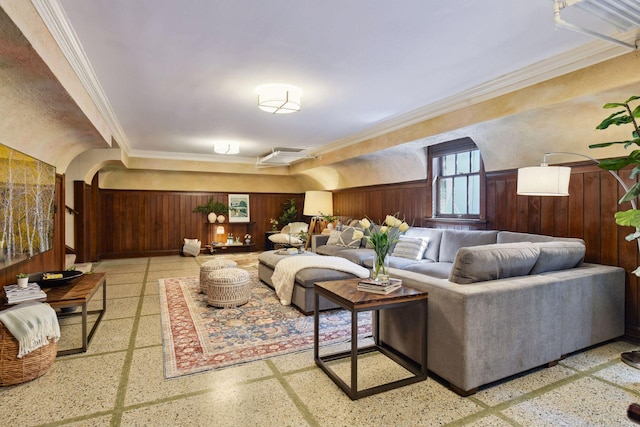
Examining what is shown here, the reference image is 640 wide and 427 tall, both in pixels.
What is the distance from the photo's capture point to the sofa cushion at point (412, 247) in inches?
196

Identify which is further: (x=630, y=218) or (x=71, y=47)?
(x=71, y=47)

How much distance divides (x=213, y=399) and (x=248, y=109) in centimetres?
351

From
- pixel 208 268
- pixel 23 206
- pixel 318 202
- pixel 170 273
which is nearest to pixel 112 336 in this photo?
pixel 23 206

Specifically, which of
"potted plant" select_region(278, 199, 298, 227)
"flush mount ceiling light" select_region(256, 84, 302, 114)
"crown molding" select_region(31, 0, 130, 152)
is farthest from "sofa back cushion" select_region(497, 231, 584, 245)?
"potted plant" select_region(278, 199, 298, 227)

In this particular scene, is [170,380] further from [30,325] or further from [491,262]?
[491,262]

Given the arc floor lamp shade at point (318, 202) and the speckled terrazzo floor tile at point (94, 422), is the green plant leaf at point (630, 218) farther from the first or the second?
the arc floor lamp shade at point (318, 202)

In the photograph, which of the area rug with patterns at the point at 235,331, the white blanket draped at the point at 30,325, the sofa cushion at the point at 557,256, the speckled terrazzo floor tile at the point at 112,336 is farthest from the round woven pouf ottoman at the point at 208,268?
the sofa cushion at the point at 557,256

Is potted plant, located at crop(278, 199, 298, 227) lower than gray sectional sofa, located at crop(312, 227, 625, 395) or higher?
higher

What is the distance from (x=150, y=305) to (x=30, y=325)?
1.94 m

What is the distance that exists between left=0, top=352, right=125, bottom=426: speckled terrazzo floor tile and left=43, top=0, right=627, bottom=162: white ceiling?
253 cm

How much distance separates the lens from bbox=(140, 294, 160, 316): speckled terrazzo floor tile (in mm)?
4029

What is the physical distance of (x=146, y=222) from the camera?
867 centimetres

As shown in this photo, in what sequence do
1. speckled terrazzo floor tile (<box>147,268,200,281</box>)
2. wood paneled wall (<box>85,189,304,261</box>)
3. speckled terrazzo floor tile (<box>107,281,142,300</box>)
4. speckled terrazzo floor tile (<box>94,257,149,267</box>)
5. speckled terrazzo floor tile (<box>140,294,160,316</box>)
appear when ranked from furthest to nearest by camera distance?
1. wood paneled wall (<box>85,189,304,261</box>)
2. speckled terrazzo floor tile (<box>94,257,149,267</box>)
3. speckled terrazzo floor tile (<box>147,268,200,281</box>)
4. speckled terrazzo floor tile (<box>107,281,142,300</box>)
5. speckled terrazzo floor tile (<box>140,294,160,316</box>)

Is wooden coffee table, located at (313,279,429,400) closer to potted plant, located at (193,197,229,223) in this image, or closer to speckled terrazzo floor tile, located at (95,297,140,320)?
speckled terrazzo floor tile, located at (95,297,140,320)
